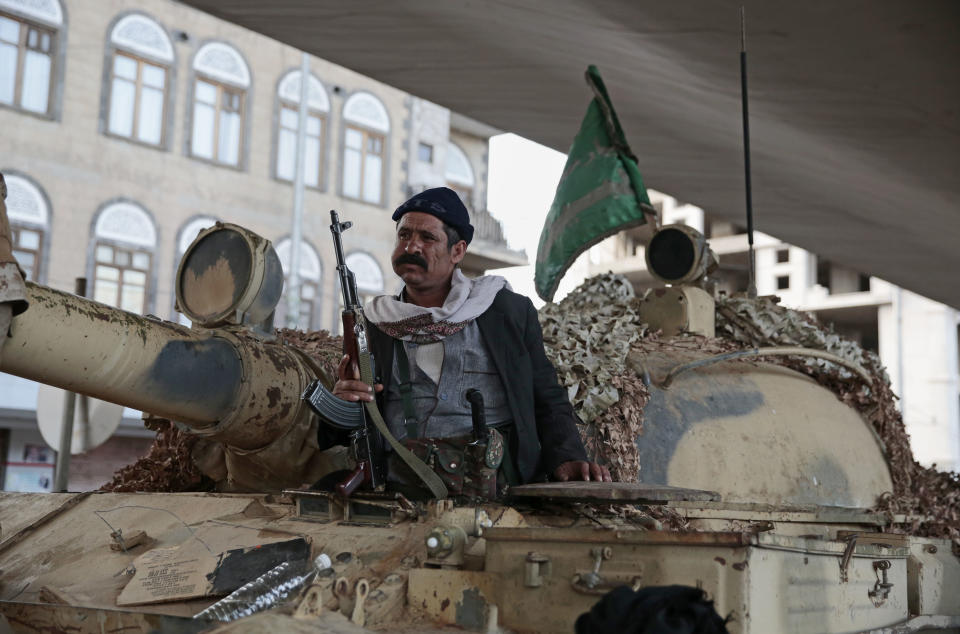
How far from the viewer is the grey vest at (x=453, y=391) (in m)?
4.15

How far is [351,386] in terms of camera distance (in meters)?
3.87

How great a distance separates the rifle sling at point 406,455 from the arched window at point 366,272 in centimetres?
1565

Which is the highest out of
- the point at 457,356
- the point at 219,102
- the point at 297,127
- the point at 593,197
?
the point at 219,102

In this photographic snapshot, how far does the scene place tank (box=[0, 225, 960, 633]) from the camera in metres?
3.10

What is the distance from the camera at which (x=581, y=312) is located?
20.4 ft

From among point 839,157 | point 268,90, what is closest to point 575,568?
point 839,157

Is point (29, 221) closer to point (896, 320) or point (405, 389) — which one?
point (405, 389)

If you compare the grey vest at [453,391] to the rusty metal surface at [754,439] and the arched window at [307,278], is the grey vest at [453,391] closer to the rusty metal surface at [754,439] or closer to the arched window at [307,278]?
the rusty metal surface at [754,439]

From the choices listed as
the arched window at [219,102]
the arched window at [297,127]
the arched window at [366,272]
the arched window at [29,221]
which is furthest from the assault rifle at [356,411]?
the arched window at [366,272]

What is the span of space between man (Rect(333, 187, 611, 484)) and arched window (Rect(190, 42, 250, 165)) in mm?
14393

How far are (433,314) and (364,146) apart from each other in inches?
663

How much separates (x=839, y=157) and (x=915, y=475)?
4938mm

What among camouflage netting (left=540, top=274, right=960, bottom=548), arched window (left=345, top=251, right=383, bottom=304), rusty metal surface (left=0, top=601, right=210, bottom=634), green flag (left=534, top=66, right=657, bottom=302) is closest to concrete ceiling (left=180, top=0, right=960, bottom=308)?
green flag (left=534, top=66, right=657, bottom=302)

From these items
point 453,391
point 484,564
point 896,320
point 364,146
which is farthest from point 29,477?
point 896,320
